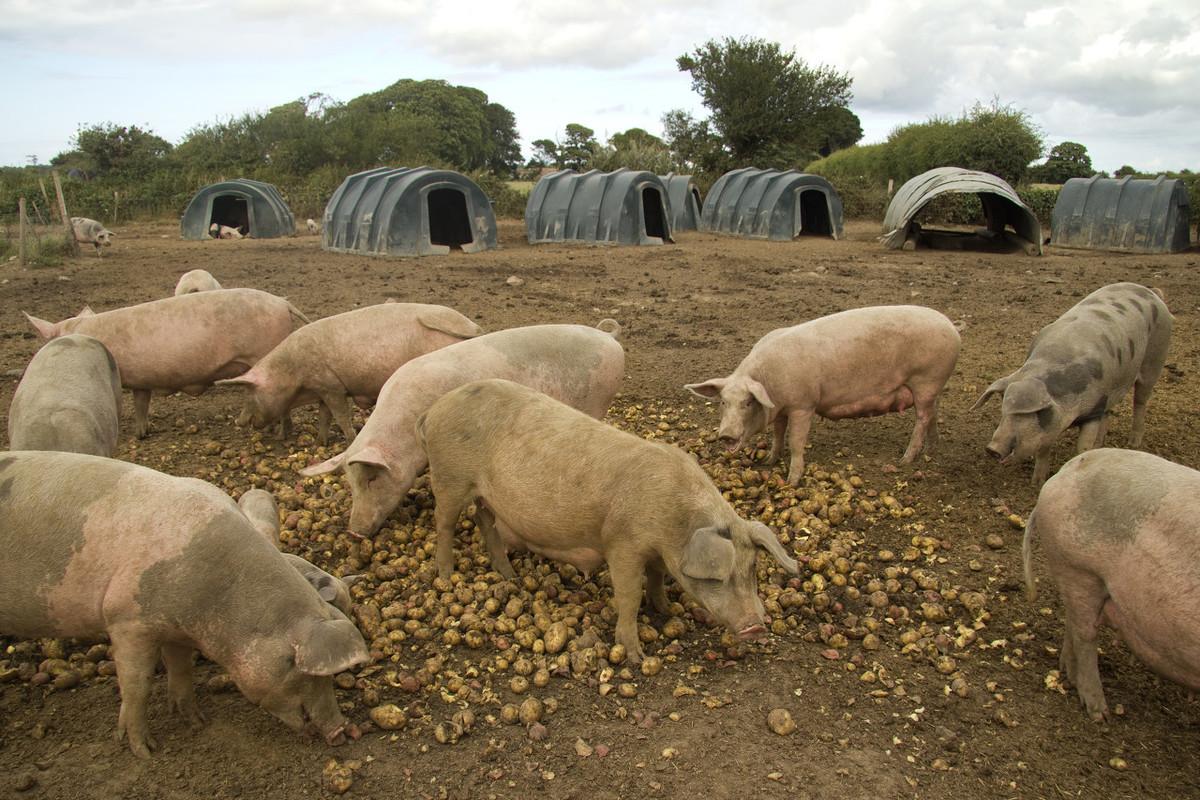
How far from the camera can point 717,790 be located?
3.23 metres

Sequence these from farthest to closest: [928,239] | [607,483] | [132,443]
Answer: [928,239]
[132,443]
[607,483]

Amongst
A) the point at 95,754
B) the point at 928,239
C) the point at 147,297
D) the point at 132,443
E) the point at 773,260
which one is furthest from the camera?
the point at 928,239

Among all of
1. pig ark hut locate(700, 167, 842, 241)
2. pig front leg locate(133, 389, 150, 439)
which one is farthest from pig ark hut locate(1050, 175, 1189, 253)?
pig front leg locate(133, 389, 150, 439)

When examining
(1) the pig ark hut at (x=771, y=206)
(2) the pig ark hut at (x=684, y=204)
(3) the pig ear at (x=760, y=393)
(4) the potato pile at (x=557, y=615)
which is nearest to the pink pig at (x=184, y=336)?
(4) the potato pile at (x=557, y=615)

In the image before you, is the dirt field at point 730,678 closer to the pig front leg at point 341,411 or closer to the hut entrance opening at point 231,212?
the pig front leg at point 341,411

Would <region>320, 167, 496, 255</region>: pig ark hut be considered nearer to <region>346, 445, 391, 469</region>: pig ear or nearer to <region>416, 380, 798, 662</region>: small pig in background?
<region>346, 445, 391, 469</region>: pig ear

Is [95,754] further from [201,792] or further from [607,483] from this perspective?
[607,483]

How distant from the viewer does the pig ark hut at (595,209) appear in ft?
68.4

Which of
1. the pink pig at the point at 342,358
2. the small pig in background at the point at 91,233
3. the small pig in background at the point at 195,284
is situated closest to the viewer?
the pink pig at the point at 342,358

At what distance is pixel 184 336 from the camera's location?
744 centimetres

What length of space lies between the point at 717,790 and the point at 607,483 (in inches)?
55.4

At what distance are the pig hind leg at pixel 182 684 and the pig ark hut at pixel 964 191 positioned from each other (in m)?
18.1

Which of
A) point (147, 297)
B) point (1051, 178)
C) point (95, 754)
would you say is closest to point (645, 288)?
point (147, 297)

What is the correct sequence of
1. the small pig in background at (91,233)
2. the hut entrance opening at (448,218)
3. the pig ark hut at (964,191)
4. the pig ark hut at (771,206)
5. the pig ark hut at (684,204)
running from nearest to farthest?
1. the pig ark hut at (964,191)
2. the small pig in background at (91,233)
3. the hut entrance opening at (448,218)
4. the pig ark hut at (771,206)
5. the pig ark hut at (684,204)
